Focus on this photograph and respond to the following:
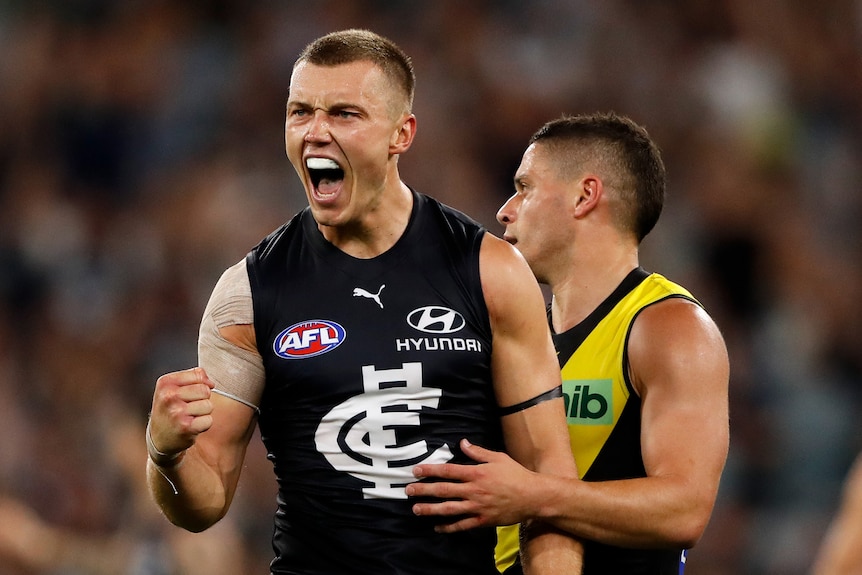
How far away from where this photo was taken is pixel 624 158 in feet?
15.6

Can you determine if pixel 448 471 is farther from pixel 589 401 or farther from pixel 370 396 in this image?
pixel 589 401

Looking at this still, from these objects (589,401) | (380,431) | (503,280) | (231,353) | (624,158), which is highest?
(624,158)

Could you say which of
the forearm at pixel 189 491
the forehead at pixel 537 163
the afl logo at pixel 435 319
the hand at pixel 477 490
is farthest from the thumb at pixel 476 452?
the forehead at pixel 537 163

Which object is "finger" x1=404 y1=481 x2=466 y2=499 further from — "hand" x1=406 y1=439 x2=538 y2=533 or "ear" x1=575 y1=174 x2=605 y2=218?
"ear" x1=575 y1=174 x2=605 y2=218

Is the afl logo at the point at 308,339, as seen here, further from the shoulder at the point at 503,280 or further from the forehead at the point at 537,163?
the forehead at the point at 537,163

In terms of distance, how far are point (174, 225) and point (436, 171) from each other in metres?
2.00

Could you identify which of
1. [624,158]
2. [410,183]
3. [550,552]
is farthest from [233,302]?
[410,183]

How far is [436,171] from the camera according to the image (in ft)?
32.0

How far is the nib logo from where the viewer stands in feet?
13.8

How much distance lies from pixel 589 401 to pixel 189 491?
1.34 meters

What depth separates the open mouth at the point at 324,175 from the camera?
3.75 meters

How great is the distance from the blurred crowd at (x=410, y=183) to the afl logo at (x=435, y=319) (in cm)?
418

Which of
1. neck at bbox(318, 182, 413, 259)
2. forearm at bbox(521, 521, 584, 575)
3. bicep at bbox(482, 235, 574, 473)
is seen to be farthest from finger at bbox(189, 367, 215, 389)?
forearm at bbox(521, 521, 584, 575)

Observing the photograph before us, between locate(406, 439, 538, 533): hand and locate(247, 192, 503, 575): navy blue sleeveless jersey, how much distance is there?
0.07 meters
